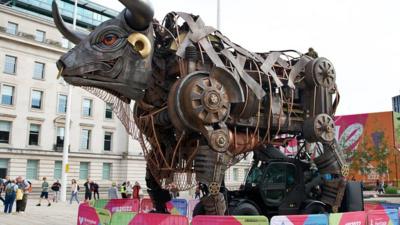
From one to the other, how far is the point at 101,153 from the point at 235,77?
45346 mm

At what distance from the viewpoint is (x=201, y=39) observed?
806 centimetres

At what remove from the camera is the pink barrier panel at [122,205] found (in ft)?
36.7

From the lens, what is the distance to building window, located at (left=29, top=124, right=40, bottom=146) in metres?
45.8

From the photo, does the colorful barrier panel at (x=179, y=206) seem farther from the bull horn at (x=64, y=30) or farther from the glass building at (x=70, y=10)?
the glass building at (x=70, y=10)

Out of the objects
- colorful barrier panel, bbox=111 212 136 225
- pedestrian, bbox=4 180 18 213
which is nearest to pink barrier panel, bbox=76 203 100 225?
colorful barrier panel, bbox=111 212 136 225

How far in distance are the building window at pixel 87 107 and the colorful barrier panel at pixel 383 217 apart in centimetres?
4449

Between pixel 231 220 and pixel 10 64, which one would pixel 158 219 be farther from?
pixel 10 64

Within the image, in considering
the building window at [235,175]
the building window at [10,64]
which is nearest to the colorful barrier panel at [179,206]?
the building window at [10,64]

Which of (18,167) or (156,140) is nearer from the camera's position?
(156,140)

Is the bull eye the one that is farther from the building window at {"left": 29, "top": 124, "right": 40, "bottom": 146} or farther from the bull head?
the building window at {"left": 29, "top": 124, "right": 40, "bottom": 146}

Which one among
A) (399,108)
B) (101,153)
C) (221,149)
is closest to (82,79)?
(221,149)

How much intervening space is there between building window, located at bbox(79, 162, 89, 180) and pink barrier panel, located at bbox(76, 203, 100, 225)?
41.8m

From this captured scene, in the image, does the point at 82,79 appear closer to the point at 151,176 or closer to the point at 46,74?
the point at 151,176

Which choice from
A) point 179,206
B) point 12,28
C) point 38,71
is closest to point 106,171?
point 38,71
